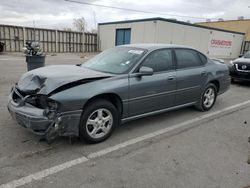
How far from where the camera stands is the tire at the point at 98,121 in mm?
3582

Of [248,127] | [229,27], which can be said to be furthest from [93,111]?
[229,27]

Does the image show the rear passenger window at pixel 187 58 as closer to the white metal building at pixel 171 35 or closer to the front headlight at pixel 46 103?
the front headlight at pixel 46 103

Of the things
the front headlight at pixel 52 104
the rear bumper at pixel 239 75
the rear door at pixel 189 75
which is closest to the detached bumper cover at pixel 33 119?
the front headlight at pixel 52 104

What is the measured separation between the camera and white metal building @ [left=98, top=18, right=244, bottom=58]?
832 inches

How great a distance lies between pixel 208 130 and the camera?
4594mm

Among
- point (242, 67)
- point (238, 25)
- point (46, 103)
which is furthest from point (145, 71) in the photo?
point (238, 25)

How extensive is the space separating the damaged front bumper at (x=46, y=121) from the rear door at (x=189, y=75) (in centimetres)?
237

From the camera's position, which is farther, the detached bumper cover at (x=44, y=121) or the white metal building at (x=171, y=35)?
the white metal building at (x=171, y=35)

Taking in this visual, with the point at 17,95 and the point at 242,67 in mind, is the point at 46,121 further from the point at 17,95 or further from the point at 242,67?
the point at 242,67

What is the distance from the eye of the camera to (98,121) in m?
3.76

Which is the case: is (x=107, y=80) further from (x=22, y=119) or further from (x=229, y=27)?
(x=229, y=27)

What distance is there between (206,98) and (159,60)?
6.23 ft

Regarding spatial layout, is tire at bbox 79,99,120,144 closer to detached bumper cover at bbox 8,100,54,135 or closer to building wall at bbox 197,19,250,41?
detached bumper cover at bbox 8,100,54,135

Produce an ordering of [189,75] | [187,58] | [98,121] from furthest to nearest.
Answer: [187,58] < [189,75] < [98,121]
